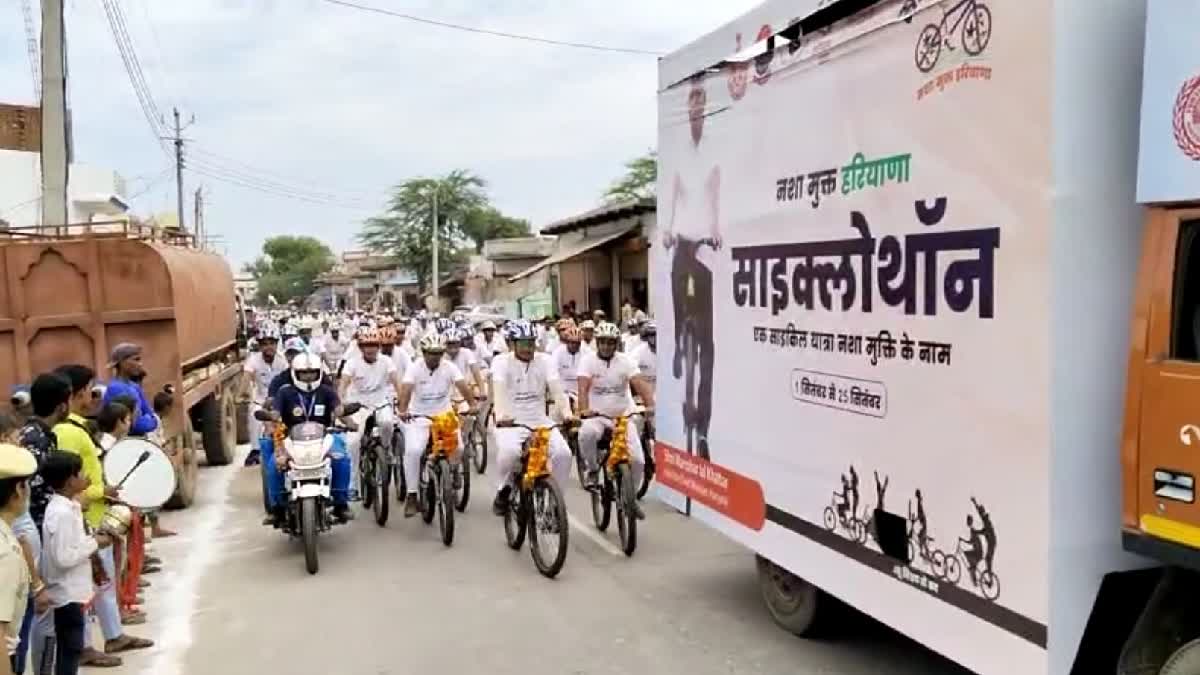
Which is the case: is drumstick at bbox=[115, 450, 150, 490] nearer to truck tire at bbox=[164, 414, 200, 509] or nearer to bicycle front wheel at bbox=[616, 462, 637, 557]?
bicycle front wheel at bbox=[616, 462, 637, 557]


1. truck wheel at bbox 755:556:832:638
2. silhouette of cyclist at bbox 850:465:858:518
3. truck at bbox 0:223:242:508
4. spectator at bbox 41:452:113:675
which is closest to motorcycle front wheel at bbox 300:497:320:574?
truck at bbox 0:223:242:508

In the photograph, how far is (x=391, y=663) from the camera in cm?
607

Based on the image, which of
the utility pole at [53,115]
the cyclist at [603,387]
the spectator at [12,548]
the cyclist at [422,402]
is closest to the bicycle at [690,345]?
the cyclist at [603,387]

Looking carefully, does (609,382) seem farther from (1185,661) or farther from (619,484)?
(1185,661)

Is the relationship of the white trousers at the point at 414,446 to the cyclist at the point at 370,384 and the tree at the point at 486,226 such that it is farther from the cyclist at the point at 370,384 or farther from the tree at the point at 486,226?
the tree at the point at 486,226

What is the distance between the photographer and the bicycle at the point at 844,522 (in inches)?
192

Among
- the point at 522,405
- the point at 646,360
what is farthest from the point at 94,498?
the point at 646,360

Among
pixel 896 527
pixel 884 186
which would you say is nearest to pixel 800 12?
pixel 884 186

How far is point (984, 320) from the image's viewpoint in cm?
396

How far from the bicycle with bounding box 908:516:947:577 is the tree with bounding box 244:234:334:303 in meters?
111

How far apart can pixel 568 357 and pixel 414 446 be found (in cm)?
172

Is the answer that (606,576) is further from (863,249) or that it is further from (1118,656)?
(1118,656)

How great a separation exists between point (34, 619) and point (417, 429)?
4.73 m

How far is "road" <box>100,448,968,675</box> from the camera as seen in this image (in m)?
5.99
